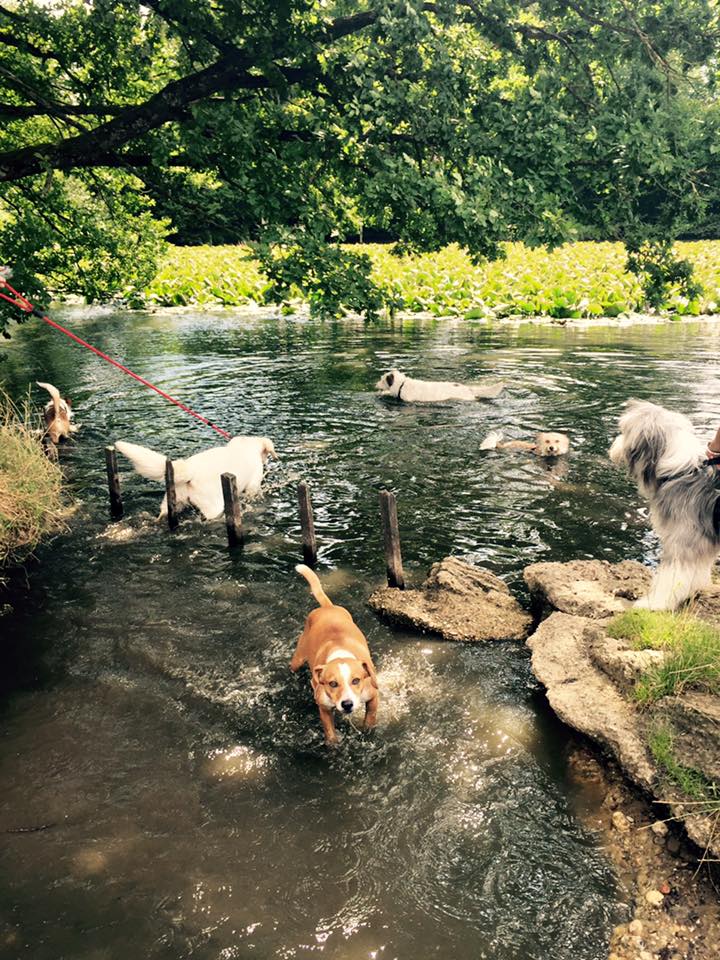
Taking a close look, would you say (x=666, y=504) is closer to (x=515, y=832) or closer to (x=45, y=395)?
(x=515, y=832)

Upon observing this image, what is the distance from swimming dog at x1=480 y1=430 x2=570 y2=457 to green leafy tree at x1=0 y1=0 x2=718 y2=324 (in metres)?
3.45

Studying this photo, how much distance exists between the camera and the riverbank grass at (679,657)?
4957mm

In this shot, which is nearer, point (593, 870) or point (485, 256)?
point (593, 870)

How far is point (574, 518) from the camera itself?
9750 millimetres

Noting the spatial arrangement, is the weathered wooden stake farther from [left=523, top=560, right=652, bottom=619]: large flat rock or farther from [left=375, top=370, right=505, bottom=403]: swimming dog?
[left=523, top=560, right=652, bottom=619]: large flat rock

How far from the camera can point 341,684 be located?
16.9ft

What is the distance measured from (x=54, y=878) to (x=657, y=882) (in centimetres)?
367

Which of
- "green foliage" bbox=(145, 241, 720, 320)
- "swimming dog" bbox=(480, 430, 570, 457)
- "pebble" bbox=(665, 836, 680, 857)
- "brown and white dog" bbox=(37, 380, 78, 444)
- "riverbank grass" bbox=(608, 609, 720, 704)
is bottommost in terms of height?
"pebble" bbox=(665, 836, 680, 857)

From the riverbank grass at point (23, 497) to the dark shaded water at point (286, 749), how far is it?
433mm

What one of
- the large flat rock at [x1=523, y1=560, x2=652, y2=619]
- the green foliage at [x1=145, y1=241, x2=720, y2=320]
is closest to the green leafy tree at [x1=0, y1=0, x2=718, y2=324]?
the large flat rock at [x1=523, y1=560, x2=652, y2=619]

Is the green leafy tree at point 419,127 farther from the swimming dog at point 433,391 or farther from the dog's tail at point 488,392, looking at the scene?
the dog's tail at point 488,392

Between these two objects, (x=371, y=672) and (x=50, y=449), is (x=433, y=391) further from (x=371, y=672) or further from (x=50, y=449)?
(x=371, y=672)

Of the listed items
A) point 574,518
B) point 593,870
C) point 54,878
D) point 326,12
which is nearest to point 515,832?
point 593,870

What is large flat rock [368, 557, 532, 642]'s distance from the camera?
22.8 ft
